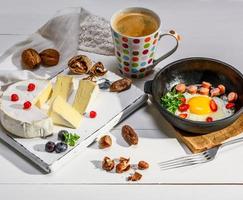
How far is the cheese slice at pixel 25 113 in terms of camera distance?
1379 millimetres

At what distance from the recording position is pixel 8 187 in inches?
53.1

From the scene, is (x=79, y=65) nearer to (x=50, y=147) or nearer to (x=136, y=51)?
(x=136, y=51)

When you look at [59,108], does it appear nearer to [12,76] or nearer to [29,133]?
[29,133]

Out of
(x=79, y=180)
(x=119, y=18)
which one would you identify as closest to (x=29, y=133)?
(x=79, y=180)

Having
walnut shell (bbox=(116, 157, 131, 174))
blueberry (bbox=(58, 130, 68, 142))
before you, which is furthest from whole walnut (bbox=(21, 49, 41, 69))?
walnut shell (bbox=(116, 157, 131, 174))

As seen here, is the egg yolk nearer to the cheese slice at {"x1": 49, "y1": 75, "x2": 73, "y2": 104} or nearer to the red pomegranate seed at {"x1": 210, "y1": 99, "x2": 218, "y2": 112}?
the red pomegranate seed at {"x1": 210, "y1": 99, "x2": 218, "y2": 112}

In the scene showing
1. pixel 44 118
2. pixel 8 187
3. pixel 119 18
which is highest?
pixel 119 18

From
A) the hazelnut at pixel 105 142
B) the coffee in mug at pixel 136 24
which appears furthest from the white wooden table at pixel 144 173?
the coffee in mug at pixel 136 24

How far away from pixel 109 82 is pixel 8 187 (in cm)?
36

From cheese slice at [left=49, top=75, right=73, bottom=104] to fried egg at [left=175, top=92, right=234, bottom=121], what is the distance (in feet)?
0.83

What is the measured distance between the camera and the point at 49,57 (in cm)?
162

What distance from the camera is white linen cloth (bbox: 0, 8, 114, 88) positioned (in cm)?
163

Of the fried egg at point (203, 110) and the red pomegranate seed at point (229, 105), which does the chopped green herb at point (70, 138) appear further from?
the red pomegranate seed at point (229, 105)

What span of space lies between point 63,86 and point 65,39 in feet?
0.77
